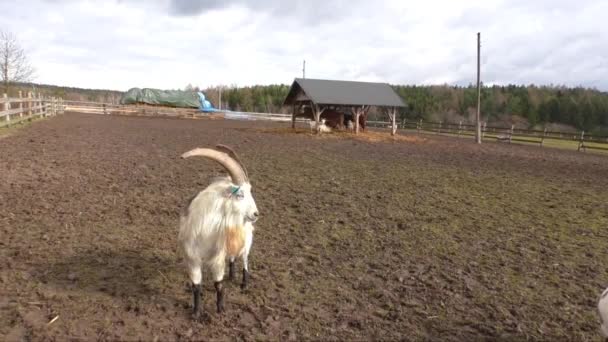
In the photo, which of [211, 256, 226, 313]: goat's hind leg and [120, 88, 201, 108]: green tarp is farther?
[120, 88, 201, 108]: green tarp

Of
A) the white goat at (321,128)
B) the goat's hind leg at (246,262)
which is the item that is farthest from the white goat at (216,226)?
the white goat at (321,128)

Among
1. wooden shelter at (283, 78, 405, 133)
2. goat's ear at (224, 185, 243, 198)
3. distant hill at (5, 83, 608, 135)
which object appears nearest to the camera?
goat's ear at (224, 185, 243, 198)

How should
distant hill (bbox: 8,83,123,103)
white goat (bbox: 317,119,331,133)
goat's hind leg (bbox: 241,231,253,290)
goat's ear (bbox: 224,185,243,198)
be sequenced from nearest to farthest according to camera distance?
goat's ear (bbox: 224,185,243,198), goat's hind leg (bbox: 241,231,253,290), white goat (bbox: 317,119,331,133), distant hill (bbox: 8,83,123,103)

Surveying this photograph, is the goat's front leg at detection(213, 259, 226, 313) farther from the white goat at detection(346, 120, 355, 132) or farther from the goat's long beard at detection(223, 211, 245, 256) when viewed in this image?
the white goat at detection(346, 120, 355, 132)

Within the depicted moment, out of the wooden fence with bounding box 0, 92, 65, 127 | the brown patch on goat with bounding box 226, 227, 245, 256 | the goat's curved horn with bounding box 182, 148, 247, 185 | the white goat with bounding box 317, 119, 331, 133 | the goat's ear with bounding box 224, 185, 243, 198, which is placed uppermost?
the wooden fence with bounding box 0, 92, 65, 127

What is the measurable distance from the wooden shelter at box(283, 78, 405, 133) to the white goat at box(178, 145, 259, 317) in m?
22.4

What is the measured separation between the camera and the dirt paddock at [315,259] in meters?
3.71

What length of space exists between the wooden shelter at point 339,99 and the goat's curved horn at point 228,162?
22.3m

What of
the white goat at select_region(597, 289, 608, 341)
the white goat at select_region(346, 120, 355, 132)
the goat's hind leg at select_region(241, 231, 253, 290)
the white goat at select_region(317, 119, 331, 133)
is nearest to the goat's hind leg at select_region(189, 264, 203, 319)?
the goat's hind leg at select_region(241, 231, 253, 290)

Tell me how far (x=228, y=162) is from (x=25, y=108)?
2156 cm

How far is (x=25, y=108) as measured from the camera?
2034 centimetres

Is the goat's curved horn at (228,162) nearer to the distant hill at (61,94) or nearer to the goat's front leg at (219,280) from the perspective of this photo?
the goat's front leg at (219,280)

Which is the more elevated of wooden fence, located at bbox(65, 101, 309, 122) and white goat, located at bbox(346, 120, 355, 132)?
wooden fence, located at bbox(65, 101, 309, 122)

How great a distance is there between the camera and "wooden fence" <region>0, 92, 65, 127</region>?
55.1 feet
